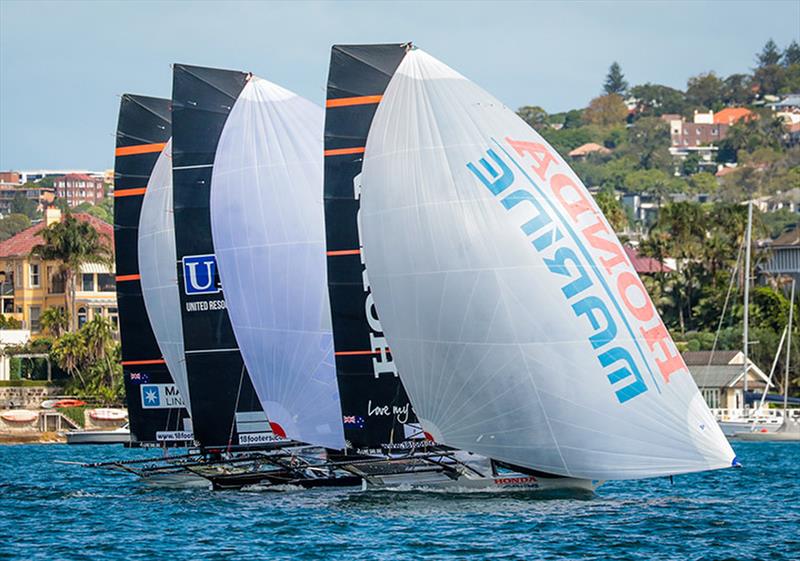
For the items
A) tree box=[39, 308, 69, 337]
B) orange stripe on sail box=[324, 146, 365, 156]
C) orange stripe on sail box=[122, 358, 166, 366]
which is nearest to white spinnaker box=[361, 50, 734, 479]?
orange stripe on sail box=[324, 146, 365, 156]

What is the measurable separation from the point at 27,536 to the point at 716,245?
227 feet

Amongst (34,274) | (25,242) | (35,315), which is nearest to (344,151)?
(35,315)

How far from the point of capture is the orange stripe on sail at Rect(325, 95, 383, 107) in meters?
33.8

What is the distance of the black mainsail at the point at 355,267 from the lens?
111 ft

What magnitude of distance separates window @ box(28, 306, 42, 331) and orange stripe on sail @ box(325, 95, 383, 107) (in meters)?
73.1

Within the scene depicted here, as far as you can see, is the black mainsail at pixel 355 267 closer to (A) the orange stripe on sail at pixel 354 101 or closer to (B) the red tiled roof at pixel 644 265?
(A) the orange stripe on sail at pixel 354 101

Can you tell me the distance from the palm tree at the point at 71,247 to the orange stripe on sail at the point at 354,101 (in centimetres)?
6478

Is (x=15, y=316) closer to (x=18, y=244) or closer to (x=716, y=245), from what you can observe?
(x=18, y=244)

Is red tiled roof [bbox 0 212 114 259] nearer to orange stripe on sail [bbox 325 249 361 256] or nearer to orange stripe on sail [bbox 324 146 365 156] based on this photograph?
orange stripe on sail [bbox 325 249 361 256]

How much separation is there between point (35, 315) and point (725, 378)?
45452mm

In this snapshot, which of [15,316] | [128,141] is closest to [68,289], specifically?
[15,316]

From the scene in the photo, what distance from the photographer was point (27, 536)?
31.5m

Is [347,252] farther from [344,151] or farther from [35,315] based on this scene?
[35,315]

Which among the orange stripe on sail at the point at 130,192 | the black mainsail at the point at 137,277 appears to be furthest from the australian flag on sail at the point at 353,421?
the orange stripe on sail at the point at 130,192
